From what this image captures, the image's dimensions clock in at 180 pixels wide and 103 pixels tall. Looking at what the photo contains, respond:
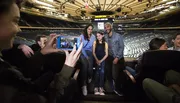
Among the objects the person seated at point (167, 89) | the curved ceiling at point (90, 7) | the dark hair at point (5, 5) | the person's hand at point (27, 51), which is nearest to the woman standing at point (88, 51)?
the curved ceiling at point (90, 7)

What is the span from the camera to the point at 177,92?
118 centimetres

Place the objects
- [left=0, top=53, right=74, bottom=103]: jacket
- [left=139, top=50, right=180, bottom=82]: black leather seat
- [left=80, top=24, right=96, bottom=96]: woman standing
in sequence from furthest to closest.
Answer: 1. [left=80, top=24, right=96, bottom=96]: woman standing
2. [left=139, top=50, right=180, bottom=82]: black leather seat
3. [left=0, top=53, right=74, bottom=103]: jacket

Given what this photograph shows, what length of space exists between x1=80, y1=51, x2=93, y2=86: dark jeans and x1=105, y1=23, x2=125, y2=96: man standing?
37 centimetres

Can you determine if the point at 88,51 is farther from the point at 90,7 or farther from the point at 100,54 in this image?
the point at 90,7

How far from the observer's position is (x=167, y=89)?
121 cm

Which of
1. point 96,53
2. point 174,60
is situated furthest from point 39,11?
point 174,60

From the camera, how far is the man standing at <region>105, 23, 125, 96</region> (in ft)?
12.3

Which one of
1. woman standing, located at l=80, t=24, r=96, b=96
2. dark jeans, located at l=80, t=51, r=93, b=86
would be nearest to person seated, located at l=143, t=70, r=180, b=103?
dark jeans, located at l=80, t=51, r=93, b=86

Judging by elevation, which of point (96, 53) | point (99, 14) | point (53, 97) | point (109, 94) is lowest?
point (109, 94)

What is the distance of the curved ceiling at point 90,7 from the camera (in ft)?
12.4

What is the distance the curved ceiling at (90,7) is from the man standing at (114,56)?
1.59 feet

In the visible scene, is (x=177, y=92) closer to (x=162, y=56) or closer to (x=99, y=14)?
(x=162, y=56)

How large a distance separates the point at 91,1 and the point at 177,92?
3.03 m

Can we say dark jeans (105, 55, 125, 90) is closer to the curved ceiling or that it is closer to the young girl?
the young girl
